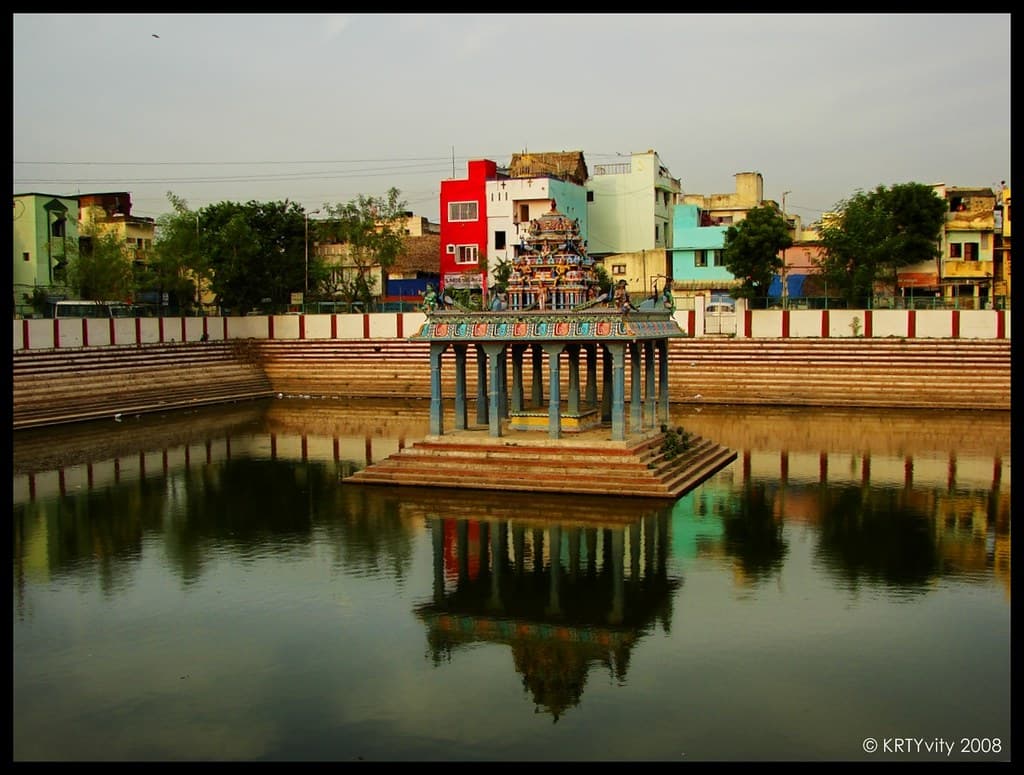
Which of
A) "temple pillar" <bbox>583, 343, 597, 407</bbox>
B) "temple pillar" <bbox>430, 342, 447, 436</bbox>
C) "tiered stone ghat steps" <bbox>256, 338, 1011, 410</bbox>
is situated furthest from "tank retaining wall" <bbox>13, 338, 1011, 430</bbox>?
"temple pillar" <bbox>430, 342, 447, 436</bbox>

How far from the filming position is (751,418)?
3388 centimetres

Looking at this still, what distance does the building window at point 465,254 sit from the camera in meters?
52.2

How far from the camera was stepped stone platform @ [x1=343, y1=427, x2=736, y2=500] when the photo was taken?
2117 cm

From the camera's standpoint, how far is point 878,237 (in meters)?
44.9

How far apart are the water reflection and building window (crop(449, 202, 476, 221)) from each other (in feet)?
86.3

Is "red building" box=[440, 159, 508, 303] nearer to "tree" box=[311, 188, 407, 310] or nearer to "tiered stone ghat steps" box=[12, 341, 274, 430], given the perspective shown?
"tree" box=[311, 188, 407, 310]

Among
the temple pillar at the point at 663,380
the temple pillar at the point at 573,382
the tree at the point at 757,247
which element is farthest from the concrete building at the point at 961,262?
the temple pillar at the point at 573,382

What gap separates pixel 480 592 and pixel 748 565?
424 centimetres

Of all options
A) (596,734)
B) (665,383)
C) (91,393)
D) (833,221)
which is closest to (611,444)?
(665,383)

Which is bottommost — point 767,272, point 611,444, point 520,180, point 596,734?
point 596,734

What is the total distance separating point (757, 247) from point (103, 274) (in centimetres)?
2774

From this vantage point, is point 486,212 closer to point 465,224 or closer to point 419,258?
point 465,224

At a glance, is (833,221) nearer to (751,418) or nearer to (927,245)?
(927,245)

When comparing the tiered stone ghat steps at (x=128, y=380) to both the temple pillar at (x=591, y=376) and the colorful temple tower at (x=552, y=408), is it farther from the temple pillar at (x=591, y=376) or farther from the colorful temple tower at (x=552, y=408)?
the temple pillar at (x=591, y=376)
